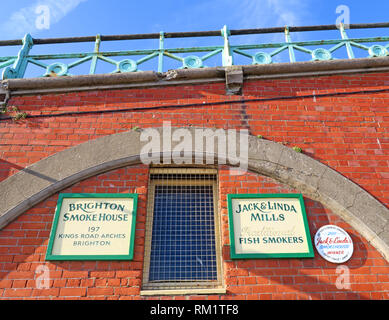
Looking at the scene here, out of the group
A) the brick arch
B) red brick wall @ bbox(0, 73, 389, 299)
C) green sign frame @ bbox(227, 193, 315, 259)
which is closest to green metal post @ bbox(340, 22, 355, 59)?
red brick wall @ bbox(0, 73, 389, 299)

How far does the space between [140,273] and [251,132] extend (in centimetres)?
248

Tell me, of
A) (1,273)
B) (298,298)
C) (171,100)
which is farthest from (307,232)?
(1,273)

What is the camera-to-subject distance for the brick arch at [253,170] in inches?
164

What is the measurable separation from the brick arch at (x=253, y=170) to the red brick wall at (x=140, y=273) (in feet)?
0.63

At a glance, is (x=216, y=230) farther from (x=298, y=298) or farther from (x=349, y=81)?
(x=349, y=81)

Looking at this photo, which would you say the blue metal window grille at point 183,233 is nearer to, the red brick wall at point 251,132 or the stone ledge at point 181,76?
the red brick wall at point 251,132

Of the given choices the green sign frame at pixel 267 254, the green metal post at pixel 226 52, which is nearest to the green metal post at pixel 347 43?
the green metal post at pixel 226 52

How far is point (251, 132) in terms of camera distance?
16.0ft

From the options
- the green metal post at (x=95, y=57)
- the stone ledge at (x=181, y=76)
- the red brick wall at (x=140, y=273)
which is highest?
the green metal post at (x=95, y=57)

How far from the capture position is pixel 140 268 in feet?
12.8

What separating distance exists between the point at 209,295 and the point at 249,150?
2.00 meters

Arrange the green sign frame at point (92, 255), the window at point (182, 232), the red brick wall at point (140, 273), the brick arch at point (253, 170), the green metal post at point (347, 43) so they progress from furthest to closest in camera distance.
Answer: the green metal post at point (347, 43) → the brick arch at point (253, 170) → the window at point (182, 232) → the green sign frame at point (92, 255) → the red brick wall at point (140, 273)

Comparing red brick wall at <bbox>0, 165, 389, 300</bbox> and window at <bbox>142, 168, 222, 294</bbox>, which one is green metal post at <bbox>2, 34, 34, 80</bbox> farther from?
window at <bbox>142, 168, 222, 294</bbox>

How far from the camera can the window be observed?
4.01 metres
